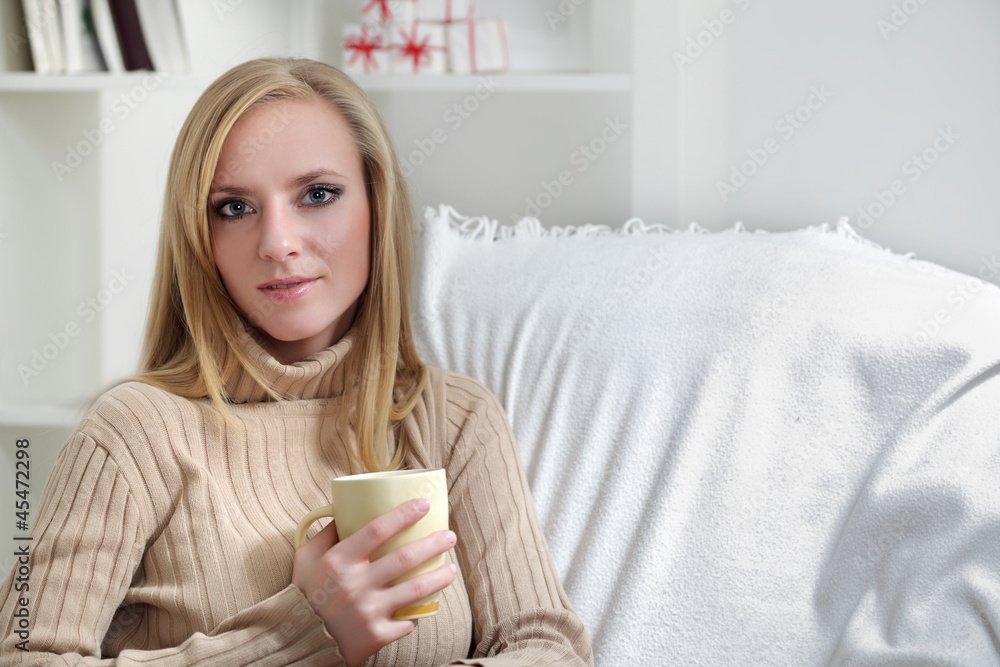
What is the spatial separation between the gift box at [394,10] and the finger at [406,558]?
96cm

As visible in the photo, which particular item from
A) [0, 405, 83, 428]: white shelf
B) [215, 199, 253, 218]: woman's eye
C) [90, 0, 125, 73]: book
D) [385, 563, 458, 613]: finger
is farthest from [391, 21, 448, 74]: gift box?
[385, 563, 458, 613]: finger

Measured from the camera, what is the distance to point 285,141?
86cm

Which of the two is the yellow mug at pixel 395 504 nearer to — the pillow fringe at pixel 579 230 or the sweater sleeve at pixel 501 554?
the sweater sleeve at pixel 501 554

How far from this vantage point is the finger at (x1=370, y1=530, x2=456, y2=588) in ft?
2.12

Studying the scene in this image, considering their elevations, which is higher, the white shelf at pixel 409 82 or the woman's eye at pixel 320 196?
the white shelf at pixel 409 82

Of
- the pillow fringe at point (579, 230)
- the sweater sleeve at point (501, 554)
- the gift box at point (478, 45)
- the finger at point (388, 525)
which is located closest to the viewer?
the finger at point (388, 525)

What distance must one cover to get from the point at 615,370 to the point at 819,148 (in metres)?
0.59

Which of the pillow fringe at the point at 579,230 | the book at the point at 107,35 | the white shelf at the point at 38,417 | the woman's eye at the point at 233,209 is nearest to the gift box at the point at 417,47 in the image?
the pillow fringe at the point at 579,230

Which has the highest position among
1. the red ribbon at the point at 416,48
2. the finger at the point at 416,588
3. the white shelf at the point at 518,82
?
the red ribbon at the point at 416,48

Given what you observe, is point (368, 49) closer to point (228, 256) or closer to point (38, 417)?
point (228, 256)

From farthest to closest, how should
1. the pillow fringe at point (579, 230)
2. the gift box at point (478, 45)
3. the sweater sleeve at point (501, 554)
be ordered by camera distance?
the gift box at point (478, 45), the pillow fringe at point (579, 230), the sweater sleeve at point (501, 554)

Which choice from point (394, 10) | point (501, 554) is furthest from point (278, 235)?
point (394, 10)

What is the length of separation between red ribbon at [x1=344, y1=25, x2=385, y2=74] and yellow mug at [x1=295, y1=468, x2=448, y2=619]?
0.89 meters

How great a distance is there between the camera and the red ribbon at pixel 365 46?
Answer: 1.34m
